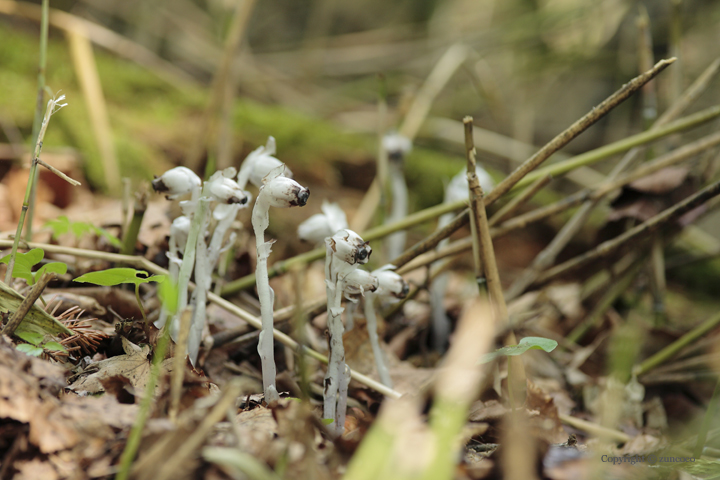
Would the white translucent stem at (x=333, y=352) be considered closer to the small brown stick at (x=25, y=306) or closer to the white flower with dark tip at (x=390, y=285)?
the white flower with dark tip at (x=390, y=285)

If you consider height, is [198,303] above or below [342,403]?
above

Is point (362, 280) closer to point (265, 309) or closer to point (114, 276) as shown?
point (265, 309)

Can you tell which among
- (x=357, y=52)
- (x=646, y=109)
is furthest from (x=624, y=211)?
(x=357, y=52)

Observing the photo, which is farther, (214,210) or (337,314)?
(214,210)

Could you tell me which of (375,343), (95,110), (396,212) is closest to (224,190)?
(375,343)

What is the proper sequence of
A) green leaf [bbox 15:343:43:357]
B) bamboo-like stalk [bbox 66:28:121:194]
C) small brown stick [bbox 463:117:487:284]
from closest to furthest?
green leaf [bbox 15:343:43:357]
small brown stick [bbox 463:117:487:284]
bamboo-like stalk [bbox 66:28:121:194]

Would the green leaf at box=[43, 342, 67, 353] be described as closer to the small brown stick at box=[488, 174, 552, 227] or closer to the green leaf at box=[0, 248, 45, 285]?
the green leaf at box=[0, 248, 45, 285]

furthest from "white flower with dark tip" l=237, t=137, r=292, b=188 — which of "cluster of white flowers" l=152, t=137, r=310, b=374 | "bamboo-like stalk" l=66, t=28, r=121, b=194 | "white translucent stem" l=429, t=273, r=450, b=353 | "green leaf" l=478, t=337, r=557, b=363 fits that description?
"bamboo-like stalk" l=66, t=28, r=121, b=194
